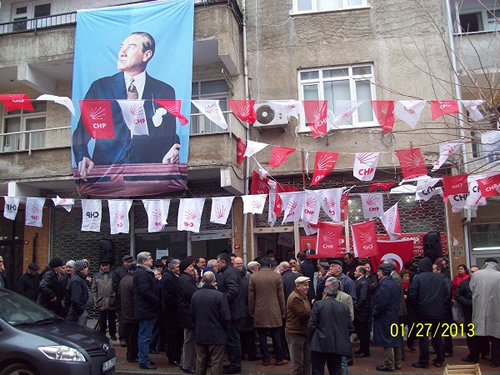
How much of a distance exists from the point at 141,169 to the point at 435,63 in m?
8.33

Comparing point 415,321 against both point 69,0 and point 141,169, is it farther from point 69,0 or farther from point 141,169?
point 69,0

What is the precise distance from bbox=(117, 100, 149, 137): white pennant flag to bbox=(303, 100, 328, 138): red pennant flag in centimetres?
388

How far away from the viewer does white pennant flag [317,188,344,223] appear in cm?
1098

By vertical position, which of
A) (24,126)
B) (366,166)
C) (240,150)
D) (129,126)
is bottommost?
(366,166)

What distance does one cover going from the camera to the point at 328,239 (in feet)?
37.8

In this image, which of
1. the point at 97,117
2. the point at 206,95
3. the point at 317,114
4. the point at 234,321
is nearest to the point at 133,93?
the point at 97,117

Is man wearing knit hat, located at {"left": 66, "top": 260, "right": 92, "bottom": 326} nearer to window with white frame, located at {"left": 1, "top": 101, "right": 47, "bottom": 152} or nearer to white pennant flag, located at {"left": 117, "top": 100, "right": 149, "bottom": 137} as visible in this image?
white pennant flag, located at {"left": 117, "top": 100, "right": 149, "bottom": 137}

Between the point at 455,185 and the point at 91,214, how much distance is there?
8548 millimetres

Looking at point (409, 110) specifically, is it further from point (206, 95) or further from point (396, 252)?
point (206, 95)

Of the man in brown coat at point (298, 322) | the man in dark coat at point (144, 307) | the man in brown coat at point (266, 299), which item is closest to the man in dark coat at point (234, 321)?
the man in brown coat at point (266, 299)

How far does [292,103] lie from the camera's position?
1101cm

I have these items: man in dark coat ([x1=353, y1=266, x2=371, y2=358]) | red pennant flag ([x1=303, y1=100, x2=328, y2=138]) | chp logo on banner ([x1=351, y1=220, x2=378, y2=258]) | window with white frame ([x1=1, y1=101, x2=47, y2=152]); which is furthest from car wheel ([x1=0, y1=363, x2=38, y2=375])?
window with white frame ([x1=1, y1=101, x2=47, y2=152])

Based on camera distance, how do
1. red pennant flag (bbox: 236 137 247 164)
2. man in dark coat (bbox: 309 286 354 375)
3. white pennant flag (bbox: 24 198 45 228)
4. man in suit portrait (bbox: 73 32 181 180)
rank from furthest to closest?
red pennant flag (bbox: 236 137 247 164) → man in suit portrait (bbox: 73 32 181 180) → white pennant flag (bbox: 24 198 45 228) → man in dark coat (bbox: 309 286 354 375)

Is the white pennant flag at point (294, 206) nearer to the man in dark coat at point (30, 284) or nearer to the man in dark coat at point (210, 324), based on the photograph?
the man in dark coat at point (210, 324)
